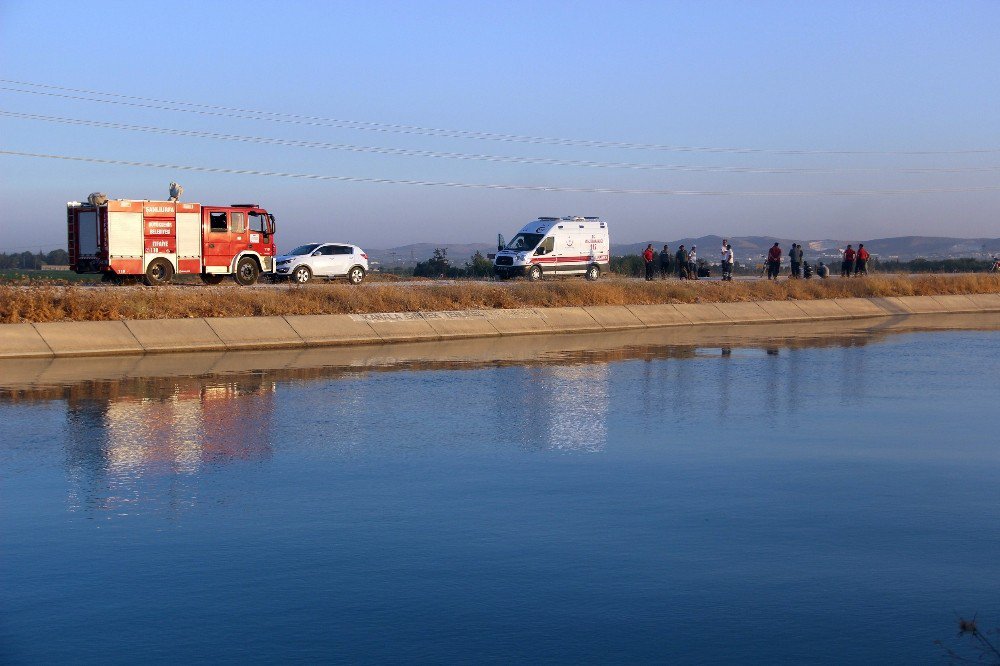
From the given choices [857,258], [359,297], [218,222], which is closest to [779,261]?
[857,258]

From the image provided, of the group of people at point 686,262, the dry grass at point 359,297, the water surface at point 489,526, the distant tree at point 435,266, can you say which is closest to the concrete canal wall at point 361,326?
the dry grass at point 359,297

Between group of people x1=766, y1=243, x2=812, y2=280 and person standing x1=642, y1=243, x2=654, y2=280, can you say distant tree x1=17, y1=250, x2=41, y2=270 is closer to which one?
person standing x1=642, y1=243, x2=654, y2=280

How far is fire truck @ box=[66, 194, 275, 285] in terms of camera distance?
38688 mm

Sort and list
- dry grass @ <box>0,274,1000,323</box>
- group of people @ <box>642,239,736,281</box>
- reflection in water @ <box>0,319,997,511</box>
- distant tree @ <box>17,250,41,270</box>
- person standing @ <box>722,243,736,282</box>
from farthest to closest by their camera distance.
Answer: distant tree @ <box>17,250,41,270</box>, person standing @ <box>722,243,736,282</box>, group of people @ <box>642,239,736,281</box>, dry grass @ <box>0,274,1000,323</box>, reflection in water @ <box>0,319,997,511</box>

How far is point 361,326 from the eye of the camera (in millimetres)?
25578

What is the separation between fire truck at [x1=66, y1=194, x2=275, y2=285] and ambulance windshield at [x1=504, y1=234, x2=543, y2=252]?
1233cm

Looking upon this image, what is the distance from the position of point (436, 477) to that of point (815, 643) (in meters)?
4.67

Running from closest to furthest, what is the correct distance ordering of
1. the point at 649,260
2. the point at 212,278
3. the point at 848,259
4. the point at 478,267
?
the point at 212,278 < the point at 649,260 < the point at 848,259 < the point at 478,267

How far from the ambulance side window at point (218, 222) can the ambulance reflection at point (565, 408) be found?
24.4 m

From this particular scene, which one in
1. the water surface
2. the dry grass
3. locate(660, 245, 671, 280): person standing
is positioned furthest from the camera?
locate(660, 245, 671, 280): person standing

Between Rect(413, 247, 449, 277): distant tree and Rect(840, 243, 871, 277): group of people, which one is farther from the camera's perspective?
Rect(413, 247, 449, 277): distant tree

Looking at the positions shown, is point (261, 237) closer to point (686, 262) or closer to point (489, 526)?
point (686, 262)

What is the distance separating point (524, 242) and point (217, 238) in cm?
1499

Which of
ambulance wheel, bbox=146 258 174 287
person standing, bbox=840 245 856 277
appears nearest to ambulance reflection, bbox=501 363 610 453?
ambulance wheel, bbox=146 258 174 287
